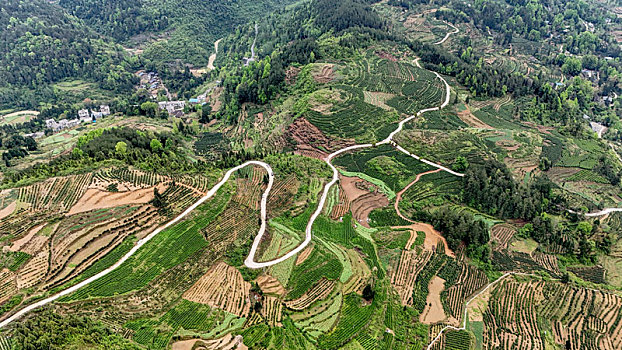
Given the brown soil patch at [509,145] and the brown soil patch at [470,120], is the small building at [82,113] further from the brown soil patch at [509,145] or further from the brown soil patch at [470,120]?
the brown soil patch at [509,145]

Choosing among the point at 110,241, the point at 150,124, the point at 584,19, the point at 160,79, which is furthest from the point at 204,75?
the point at 584,19

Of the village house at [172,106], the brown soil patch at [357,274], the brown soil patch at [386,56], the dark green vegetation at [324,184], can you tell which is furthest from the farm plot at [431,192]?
the village house at [172,106]

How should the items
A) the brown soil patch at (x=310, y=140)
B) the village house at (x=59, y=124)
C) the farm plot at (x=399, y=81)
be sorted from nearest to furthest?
the brown soil patch at (x=310, y=140)
the farm plot at (x=399, y=81)
the village house at (x=59, y=124)

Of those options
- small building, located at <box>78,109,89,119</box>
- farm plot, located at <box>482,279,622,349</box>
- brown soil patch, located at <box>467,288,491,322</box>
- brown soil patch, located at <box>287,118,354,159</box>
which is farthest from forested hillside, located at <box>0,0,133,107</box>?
farm plot, located at <box>482,279,622,349</box>

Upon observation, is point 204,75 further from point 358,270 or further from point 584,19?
point 584,19

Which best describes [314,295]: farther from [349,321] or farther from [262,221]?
[262,221]

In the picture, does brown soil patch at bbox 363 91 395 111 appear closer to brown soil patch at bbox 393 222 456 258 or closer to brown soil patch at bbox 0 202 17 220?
brown soil patch at bbox 393 222 456 258
